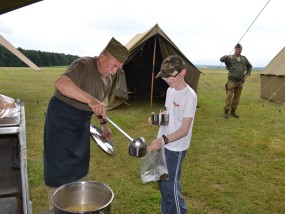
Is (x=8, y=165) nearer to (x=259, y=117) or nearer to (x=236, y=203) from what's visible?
(x=236, y=203)

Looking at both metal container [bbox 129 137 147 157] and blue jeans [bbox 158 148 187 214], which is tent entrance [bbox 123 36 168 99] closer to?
blue jeans [bbox 158 148 187 214]

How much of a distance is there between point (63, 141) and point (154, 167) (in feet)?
2.86

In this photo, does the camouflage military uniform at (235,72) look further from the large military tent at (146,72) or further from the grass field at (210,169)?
the large military tent at (146,72)

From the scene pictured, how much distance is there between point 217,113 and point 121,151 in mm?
4784

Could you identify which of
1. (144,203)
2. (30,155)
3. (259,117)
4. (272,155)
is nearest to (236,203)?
(144,203)

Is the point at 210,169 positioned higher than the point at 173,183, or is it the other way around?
the point at 173,183

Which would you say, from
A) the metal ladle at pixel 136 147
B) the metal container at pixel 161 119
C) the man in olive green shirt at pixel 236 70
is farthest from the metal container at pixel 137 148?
the man in olive green shirt at pixel 236 70

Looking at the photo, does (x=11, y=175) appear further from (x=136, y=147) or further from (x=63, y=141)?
(x=136, y=147)

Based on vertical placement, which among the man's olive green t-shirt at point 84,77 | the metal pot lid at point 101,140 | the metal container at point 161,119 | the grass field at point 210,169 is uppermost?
the man's olive green t-shirt at point 84,77

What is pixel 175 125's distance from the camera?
106 inches

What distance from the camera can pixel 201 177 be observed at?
445 centimetres

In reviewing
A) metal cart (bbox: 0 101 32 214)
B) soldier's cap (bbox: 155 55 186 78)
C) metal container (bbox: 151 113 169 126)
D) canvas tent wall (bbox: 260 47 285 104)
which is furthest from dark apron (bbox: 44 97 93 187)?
canvas tent wall (bbox: 260 47 285 104)

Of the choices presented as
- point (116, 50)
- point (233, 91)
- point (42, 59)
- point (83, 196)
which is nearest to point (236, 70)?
point (233, 91)

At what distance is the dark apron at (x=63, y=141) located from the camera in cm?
244
